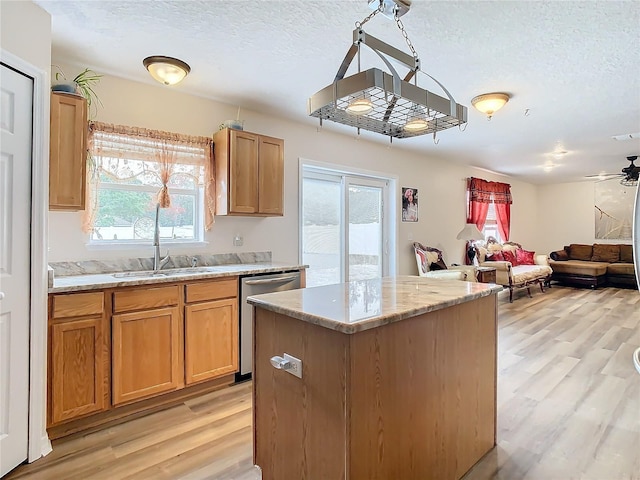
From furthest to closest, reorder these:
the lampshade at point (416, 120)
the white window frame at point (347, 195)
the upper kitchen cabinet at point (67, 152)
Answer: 1. the white window frame at point (347, 195)
2. the upper kitchen cabinet at point (67, 152)
3. the lampshade at point (416, 120)

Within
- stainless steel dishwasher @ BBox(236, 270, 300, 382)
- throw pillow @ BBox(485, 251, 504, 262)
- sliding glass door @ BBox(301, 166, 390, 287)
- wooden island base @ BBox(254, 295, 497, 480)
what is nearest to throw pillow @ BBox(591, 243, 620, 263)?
throw pillow @ BBox(485, 251, 504, 262)

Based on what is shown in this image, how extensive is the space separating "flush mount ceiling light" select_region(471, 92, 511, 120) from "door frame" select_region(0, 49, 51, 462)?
3192 millimetres

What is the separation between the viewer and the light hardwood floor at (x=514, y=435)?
1909 mm

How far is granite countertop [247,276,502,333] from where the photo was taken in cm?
139

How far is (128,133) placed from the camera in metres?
2.92

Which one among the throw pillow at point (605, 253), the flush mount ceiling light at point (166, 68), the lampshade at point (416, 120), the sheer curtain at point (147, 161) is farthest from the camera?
the throw pillow at point (605, 253)

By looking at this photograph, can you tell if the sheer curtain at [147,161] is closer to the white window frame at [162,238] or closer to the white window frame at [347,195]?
the white window frame at [162,238]

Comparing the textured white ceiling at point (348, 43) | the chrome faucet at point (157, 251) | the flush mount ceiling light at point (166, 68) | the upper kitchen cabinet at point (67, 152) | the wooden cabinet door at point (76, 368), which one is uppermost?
the textured white ceiling at point (348, 43)

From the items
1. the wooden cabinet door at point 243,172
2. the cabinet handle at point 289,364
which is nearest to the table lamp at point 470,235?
the wooden cabinet door at point 243,172

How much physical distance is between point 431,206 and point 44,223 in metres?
5.23

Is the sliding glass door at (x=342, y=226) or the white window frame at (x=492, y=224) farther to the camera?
the white window frame at (x=492, y=224)

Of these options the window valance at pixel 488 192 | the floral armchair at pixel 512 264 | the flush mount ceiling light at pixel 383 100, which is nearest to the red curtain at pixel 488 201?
the window valance at pixel 488 192

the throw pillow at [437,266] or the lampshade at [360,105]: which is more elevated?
the lampshade at [360,105]

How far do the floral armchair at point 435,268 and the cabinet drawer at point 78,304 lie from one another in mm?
4087
